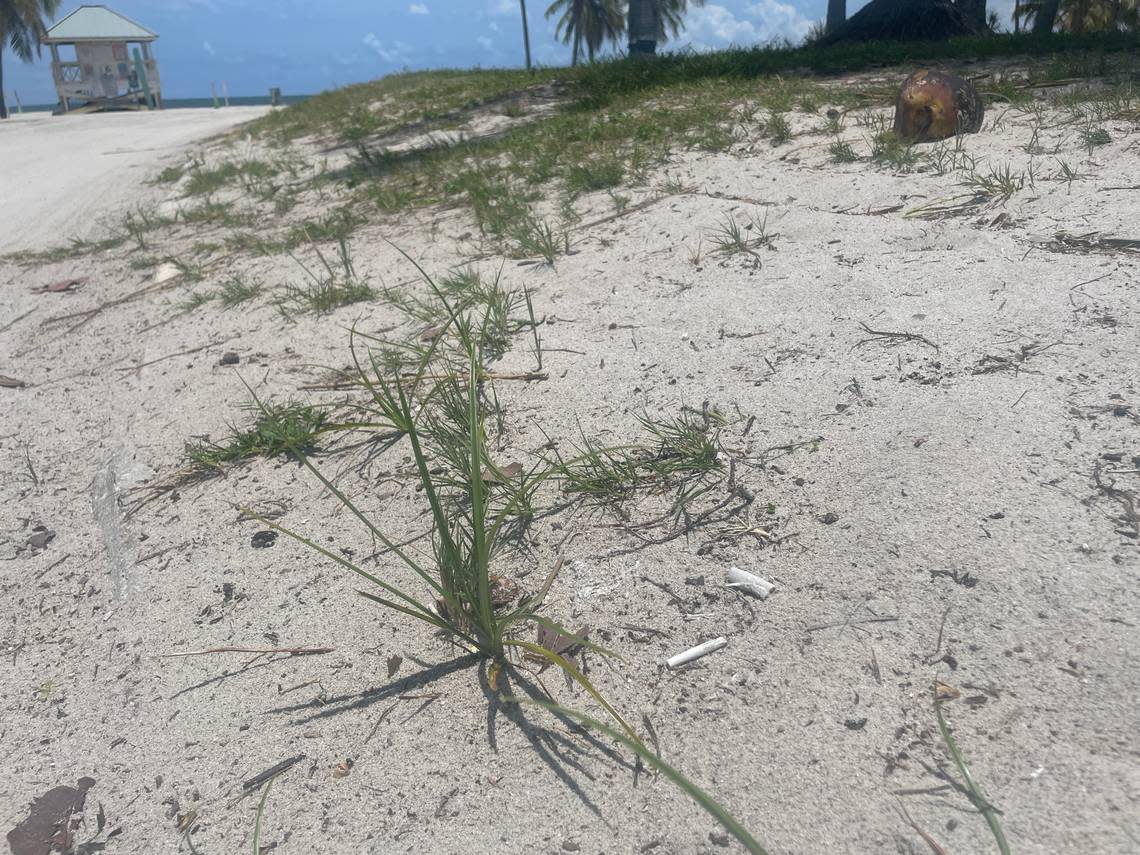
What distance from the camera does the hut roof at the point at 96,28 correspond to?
33.9 meters

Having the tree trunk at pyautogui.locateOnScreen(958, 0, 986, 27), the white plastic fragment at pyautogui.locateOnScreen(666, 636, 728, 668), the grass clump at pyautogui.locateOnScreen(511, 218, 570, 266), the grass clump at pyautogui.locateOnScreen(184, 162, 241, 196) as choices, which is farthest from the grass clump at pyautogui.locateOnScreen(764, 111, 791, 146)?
the tree trunk at pyautogui.locateOnScreen(958, 0, 986, 27)

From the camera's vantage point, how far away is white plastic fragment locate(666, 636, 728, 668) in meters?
1.36

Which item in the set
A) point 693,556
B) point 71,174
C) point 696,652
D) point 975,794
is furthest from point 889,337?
point 71,174

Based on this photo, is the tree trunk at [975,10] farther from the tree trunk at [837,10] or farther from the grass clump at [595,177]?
the grass clump at [595,177]

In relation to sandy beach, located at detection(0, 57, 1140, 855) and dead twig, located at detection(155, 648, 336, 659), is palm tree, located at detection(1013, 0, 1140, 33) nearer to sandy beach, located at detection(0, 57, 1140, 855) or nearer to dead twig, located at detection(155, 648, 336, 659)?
sandy beach, located at detection(0, 57, 1140, 855)

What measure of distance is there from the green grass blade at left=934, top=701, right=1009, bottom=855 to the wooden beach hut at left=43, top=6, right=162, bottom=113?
1507 inches

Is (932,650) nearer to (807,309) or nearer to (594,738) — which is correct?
(594,738)

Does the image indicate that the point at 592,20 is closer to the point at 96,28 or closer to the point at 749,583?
the point at 96,28

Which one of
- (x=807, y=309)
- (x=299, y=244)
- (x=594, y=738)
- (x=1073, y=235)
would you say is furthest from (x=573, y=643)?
(x=299, y=244)

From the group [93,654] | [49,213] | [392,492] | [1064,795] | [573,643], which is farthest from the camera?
[49,213]

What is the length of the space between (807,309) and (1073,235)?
778 mm

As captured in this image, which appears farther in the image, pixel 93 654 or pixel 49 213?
pixel 49 213

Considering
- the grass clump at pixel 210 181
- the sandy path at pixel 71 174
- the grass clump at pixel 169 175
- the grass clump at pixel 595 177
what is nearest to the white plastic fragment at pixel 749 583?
the grass clump at pixel 595 177

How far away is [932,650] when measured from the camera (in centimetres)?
125
